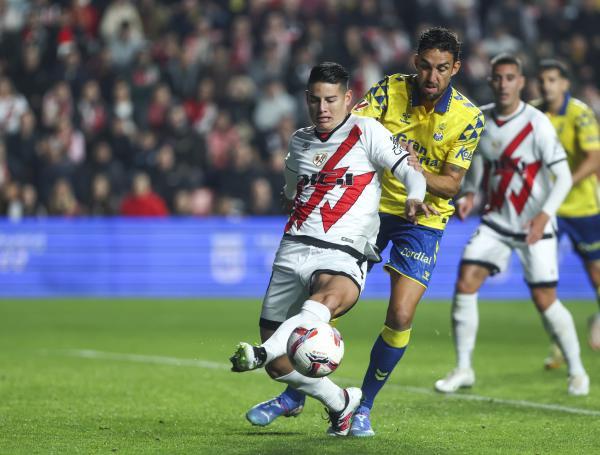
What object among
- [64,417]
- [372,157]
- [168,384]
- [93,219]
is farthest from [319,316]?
[93,219]

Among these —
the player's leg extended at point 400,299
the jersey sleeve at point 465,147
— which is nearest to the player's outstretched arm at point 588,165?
the jersey sleeve at point 465,147

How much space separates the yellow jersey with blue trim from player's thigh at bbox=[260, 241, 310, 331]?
3.51 feet

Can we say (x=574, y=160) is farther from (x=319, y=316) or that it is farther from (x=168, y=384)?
(x=319, y=316)

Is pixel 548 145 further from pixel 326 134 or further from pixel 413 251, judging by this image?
pixel 326 134

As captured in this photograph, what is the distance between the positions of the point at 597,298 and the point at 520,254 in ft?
5.99

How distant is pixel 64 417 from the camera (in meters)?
7.56

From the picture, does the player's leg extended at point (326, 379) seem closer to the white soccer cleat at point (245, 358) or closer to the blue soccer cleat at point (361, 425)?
the blue soccer cleat at point (361, 425)

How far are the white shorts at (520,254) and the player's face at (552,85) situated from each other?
1481mm

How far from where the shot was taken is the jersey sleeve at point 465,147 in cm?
730

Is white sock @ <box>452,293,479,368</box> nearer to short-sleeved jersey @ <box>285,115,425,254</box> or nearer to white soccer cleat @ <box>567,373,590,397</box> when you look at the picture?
white soccer cleat @ <box>567,373,590,397</box>

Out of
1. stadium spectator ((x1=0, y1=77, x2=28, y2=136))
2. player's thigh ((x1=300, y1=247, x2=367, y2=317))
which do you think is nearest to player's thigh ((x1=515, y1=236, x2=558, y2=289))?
player's thigh ((x1=300, y1=247, x2=367, y2=317))

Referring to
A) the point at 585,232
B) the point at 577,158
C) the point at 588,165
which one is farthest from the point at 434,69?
the point at 585,232

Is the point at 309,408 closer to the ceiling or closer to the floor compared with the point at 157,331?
closer to the ceiling

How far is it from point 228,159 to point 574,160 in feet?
31.2
